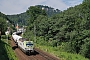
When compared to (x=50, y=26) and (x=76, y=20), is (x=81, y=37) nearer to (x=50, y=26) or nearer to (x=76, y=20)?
(x=76, y=20)

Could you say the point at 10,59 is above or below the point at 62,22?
below

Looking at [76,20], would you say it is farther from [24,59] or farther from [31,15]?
[31,15]

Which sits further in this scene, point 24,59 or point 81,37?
point 81,37

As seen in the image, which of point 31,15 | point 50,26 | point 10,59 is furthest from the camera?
point 31,15

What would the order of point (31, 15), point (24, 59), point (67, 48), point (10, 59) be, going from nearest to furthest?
point (10, 59) < point (24, 59) < point (67, 48) < point (31, 15)

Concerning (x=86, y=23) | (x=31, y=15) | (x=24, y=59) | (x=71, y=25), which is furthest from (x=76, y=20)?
(x=31, y=15)

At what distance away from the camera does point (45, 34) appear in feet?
262

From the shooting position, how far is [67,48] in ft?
185

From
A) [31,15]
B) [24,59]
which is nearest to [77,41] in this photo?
[24,59]

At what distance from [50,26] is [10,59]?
46.7 metres

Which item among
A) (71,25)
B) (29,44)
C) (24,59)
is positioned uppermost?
(71,25)

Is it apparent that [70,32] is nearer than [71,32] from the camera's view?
No

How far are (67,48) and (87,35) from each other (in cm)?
725

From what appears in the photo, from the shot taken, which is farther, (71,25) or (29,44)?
(71,25)
